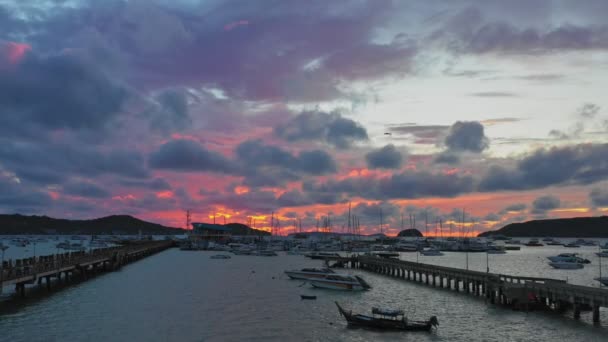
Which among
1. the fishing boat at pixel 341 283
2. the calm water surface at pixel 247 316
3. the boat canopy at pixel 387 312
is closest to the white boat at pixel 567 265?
the calm water surface at pixel 247 316

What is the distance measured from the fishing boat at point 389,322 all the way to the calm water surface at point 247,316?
791mm

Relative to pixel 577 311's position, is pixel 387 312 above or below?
above

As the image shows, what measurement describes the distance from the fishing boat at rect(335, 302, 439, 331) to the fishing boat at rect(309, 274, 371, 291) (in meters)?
24.8

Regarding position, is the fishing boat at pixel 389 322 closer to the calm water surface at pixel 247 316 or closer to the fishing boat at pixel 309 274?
the calm water surface at pixel 247 316

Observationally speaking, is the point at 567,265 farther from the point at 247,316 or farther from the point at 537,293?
the point at 247,316

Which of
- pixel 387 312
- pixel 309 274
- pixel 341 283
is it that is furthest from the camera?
pixel 309 274

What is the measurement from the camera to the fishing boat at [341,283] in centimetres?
6819

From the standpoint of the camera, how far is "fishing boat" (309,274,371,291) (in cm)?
6819

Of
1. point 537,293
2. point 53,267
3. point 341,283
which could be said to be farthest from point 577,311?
point 53,267

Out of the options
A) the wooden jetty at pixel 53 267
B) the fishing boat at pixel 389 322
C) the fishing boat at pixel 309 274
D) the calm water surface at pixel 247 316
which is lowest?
the calm water surface at pixel 247 316

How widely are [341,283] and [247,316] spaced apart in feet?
71.9

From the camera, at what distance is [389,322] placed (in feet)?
136

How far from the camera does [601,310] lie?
171 ft

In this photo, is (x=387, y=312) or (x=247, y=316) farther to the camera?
(x=247, y=316)
